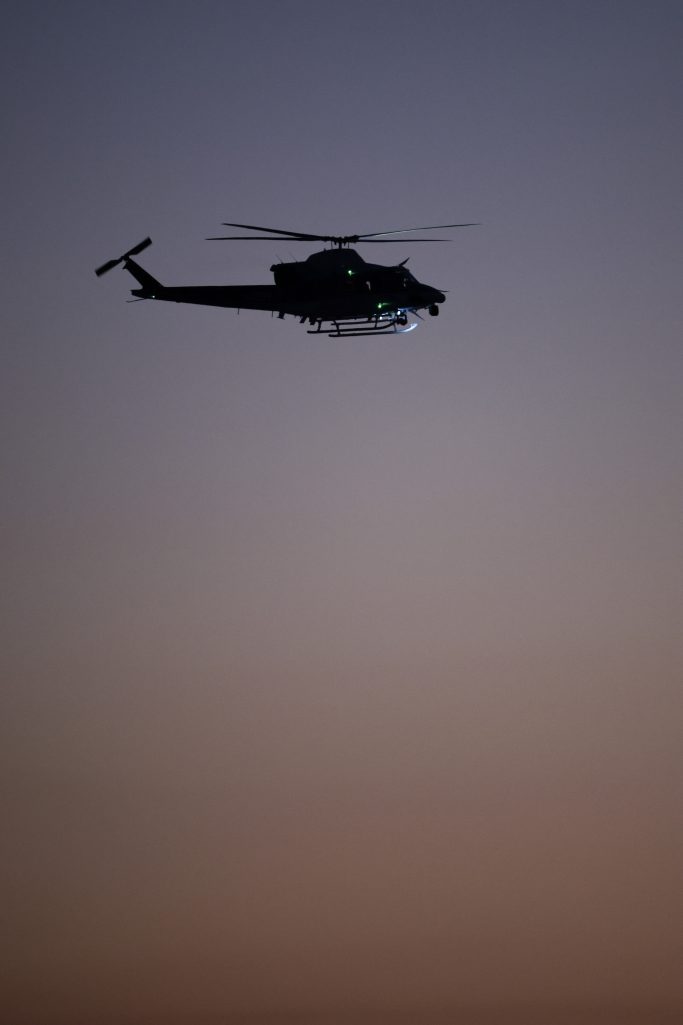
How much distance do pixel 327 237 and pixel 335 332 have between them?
2542 mm

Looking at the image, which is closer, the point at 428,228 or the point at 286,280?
the point at 428,228

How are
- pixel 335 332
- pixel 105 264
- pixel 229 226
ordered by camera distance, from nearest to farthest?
pixel 229 226 → pixel 335 332 → pixel 105 264

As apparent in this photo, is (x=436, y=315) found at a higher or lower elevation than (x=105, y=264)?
lower

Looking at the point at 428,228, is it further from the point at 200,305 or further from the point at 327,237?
the point at 200,305

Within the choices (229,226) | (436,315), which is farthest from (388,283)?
(229,226)

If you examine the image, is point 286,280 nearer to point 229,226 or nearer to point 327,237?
point 327,237

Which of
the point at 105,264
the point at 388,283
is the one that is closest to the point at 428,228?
the point at 388,283

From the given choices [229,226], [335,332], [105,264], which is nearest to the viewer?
[229,226]

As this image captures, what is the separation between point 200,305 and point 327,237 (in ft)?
12.5

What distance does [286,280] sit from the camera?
114ft

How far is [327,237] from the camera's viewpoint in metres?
34.4

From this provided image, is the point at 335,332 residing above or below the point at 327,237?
below

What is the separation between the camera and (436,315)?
34.4 m

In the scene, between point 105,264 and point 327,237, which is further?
point 105,264
